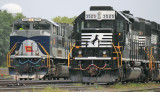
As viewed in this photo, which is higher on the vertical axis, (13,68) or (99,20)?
(99,20)

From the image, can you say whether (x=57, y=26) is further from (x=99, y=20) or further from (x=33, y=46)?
(x=99, y=20)

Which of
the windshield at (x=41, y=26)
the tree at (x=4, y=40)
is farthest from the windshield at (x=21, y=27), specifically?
the tree at (x=4, y=40)

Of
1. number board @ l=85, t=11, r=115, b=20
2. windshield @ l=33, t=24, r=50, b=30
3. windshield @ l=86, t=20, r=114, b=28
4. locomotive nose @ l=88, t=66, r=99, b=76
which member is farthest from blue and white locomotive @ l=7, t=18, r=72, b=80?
locomotive nose @ l=88, t=66, r=99, b=76

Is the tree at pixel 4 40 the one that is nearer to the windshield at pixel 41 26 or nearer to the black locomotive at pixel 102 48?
the windshield at pixel 41 26

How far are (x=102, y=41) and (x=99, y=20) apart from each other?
3.85 feet

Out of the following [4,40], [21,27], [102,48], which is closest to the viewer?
[102,48]

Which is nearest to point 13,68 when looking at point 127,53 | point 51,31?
point 51,31

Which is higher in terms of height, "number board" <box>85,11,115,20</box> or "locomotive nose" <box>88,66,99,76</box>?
"number board" <box>85,11,115,20</box>

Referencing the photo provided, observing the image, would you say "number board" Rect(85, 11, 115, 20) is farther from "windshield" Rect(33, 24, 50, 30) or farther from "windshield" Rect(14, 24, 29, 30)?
"windshield" Rect(14, 24, 29, 30)

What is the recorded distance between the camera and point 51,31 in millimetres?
24625

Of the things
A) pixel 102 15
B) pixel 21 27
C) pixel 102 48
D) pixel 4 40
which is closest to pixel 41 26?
pixel 21 27

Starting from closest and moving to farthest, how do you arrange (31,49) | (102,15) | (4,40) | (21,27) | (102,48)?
(102,48) < (102,15) < (31,49) < (21,27) < (4,40)

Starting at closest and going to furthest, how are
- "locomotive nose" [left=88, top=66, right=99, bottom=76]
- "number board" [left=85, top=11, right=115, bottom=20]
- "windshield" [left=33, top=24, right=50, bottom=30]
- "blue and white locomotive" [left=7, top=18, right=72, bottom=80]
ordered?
"locomotive nose" [left=88, top=66, right=99, bottom=76], "number board" [left=85, top=11, right=115, bottom=20], "blue and white locomotive" [left=7, top=18, right=72, bottom=80], "windshield" [left=33, top=24, right=50, bottom=30]

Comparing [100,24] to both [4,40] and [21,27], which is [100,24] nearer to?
[21,27]
